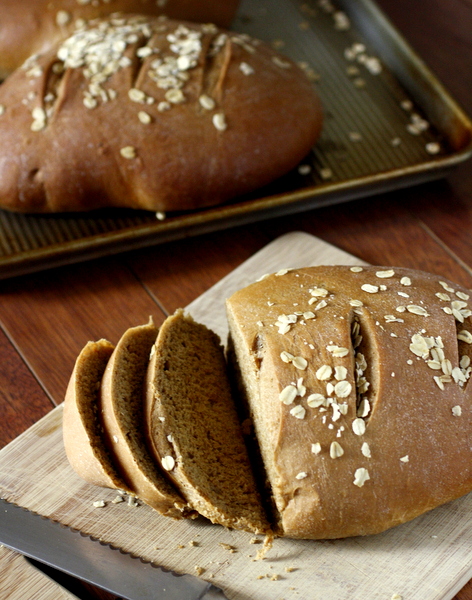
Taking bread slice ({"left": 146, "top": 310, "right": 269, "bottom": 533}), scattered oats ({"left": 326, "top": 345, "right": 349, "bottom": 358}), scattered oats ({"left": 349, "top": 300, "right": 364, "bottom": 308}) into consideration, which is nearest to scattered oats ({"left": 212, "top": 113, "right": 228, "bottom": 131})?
bread slice ({"left": 146, "top": 310, "right": 269, "bottom": 533})

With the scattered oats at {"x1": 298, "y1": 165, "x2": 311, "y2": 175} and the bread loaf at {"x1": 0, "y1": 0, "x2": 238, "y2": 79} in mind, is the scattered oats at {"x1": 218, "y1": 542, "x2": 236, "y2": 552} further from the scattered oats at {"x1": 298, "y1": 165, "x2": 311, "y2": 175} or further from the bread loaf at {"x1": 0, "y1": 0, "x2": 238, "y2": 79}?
the bread loaf at {"x1": 0, "y1": 0, "x2": 238, "y2": 79}

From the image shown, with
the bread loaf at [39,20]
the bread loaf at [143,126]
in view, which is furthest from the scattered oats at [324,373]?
the bread loaf at [39,20]

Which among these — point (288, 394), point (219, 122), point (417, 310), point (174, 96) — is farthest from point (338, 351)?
point (174, 96)

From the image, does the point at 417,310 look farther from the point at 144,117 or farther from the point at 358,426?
the point at 144,117

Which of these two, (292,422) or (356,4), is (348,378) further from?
(356,4)

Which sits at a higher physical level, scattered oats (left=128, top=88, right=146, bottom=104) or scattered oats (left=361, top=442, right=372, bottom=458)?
scattered oats (left=128, top=88, right=146, bottom=104)

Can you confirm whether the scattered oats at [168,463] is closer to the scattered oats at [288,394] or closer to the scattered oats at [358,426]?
the scattered oats at [288,394]
